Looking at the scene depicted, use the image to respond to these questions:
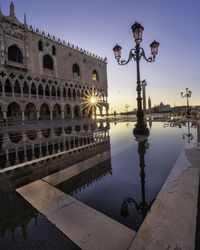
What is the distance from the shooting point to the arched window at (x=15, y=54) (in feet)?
80.9

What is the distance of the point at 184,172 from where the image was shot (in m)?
2.46

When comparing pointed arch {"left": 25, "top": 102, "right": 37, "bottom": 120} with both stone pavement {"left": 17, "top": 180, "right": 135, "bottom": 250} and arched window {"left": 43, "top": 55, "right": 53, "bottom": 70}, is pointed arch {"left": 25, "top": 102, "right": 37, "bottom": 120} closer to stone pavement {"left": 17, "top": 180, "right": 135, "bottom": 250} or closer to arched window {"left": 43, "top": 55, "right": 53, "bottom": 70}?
arched window {"left": 43, "top": 55, "right": 53, "bottom": 70}

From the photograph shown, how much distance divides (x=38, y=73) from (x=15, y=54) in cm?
493

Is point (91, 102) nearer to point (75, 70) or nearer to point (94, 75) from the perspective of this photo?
point (75, 70)

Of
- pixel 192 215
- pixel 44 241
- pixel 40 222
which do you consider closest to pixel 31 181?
pixel 40 222

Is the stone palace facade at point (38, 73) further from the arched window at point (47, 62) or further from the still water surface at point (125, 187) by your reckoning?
the still water surface at point (125, 187)

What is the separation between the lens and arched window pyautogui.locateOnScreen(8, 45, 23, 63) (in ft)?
80.9

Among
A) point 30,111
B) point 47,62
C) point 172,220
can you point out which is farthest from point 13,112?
point 172,220

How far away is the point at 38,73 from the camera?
27609 millimetres

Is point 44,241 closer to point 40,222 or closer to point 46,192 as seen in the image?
point 40,222

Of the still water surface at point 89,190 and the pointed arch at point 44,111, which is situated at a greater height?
the pointed arch at point 44,111

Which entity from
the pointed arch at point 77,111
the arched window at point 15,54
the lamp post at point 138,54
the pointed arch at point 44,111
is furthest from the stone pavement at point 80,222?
the pointed arch at point 77,111

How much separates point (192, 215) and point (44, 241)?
154 cm

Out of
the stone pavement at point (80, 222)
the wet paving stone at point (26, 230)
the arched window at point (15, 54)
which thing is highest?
the arched window at point (15, 54)
